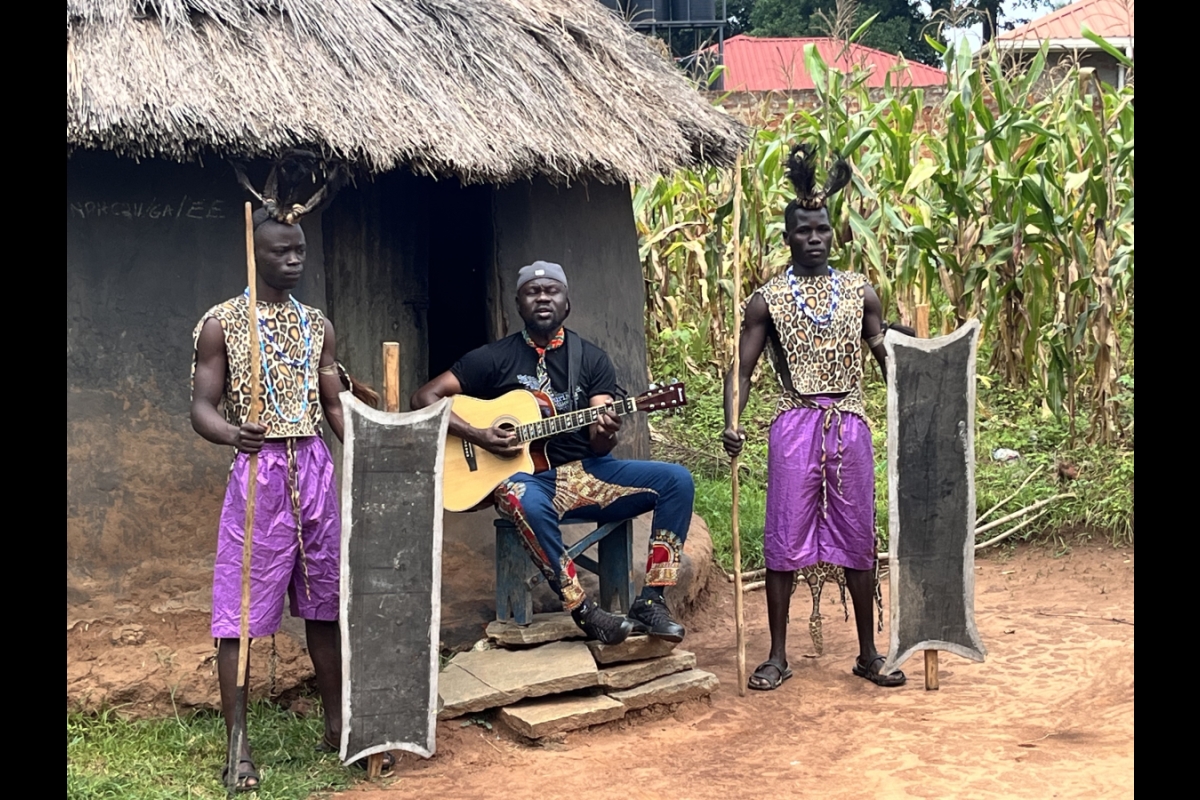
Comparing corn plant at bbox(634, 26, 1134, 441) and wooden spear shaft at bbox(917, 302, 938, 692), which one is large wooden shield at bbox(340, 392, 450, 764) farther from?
corn plant at bbox(634, 26, 1134, 441)

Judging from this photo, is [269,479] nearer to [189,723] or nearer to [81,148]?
[189,723]

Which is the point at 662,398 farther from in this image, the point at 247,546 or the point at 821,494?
the point at 247,546

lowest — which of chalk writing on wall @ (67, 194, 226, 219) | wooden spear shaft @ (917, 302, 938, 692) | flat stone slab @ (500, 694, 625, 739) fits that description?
flat stone slab @ (500, 694, 625, 739)

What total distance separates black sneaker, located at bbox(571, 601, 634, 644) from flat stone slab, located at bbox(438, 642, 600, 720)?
122 mm

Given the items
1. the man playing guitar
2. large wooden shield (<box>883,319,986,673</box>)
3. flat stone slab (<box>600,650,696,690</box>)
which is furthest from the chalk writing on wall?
large wooden shield (<box>883,319,986,673</box>)

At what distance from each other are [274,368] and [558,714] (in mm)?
1750

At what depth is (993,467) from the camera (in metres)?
8.14

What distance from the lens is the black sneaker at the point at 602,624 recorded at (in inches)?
198

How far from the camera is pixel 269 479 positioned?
171 inches

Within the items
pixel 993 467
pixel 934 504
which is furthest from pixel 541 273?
pixel 993 467

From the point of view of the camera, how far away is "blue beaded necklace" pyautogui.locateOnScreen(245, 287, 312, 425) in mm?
4344

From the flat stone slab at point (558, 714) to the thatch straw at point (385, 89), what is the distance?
7.50 ft

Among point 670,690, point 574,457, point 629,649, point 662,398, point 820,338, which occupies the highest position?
point 820,338

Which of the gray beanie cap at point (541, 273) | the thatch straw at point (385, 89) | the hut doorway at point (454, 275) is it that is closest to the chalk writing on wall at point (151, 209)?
the thatch straw at point (385, 89)
